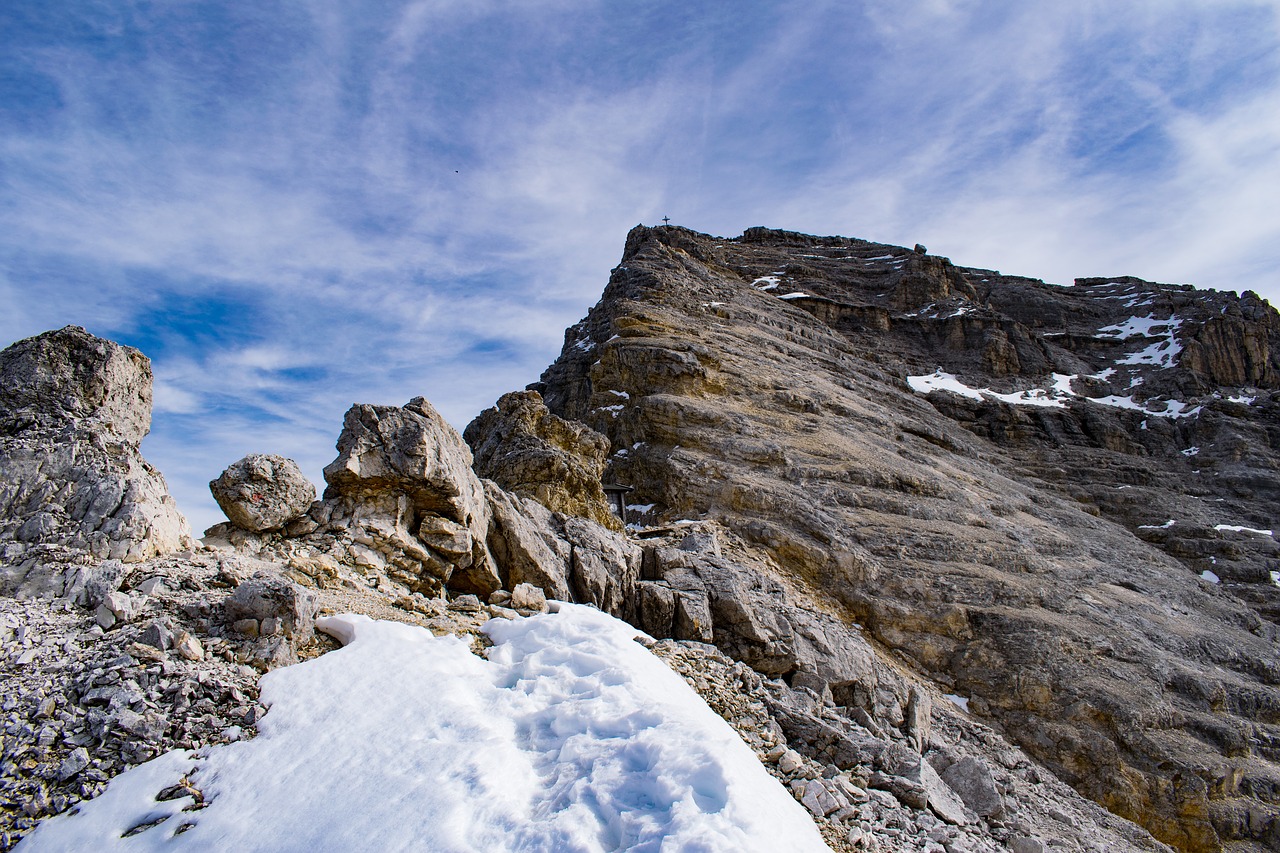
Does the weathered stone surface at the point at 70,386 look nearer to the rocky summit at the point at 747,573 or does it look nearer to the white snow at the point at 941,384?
the rocky summit at the point at 747,573

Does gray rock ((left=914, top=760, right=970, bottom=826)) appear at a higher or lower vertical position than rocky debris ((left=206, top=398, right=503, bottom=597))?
lower

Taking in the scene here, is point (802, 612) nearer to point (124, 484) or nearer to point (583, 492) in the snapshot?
point (583, 492)

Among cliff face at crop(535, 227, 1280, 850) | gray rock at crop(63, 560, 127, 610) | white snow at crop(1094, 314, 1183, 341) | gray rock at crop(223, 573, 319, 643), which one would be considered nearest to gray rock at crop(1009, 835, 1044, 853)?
cliff face at crop(535, 227, 1280, 850)

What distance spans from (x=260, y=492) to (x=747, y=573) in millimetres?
12516

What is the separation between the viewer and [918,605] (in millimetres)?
25656

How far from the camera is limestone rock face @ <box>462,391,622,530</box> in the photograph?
21391 mm

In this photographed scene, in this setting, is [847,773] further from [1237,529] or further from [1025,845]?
[1237,529]

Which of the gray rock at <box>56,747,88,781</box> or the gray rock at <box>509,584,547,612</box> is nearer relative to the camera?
the gray rock at <box>56,747,88,781</box>

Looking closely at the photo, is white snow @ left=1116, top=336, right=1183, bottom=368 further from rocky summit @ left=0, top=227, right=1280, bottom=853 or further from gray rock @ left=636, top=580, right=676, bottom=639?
gray rock @ left=636, top=580, right=676, bottom=639

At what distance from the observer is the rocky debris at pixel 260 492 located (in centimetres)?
1179

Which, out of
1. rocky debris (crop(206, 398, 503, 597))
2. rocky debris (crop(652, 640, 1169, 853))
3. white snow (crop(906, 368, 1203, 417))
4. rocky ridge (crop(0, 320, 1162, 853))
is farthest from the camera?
white snow (crop(906, 368, 1203, 417))

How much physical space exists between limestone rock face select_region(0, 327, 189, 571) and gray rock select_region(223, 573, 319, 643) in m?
1.65

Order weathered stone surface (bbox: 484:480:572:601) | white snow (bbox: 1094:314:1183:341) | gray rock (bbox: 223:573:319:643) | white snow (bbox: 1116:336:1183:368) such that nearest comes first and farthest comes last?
gray rock (bbox: 223:573:319:643) → weathered stone surface (bbox: 484:480:572:601) → white snow (bbox: 1116:336:1183:368) → white snow (bbox: 1094:314:1183:341)

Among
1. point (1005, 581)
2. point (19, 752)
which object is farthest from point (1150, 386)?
point (19, 752)
